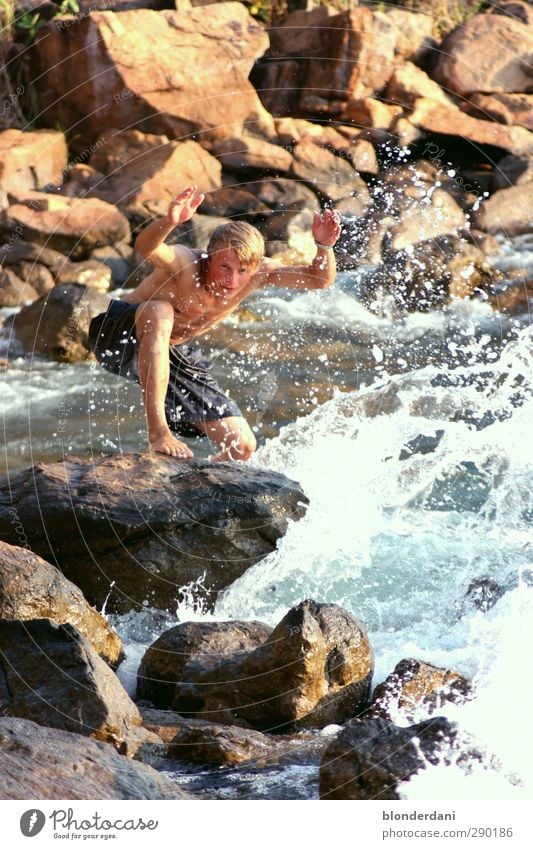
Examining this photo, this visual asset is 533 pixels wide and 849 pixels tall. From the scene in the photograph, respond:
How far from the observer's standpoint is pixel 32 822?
10.0 ft

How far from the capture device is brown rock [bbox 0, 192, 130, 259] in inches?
436

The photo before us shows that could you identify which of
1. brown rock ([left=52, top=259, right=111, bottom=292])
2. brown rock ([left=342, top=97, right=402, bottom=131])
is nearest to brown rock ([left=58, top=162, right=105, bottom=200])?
brown rock ([left=52, top=259, right=111, bottom=292])

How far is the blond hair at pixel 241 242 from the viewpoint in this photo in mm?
5648

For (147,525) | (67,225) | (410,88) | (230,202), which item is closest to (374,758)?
(147,525)

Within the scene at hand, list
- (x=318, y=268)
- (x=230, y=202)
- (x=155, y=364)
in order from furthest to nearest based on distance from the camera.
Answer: (x=230, y=202), (x=318, y=268), (x=155, y=364)

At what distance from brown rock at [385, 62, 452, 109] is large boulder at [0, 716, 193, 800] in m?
10.8

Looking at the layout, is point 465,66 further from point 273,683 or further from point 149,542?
point 273,683

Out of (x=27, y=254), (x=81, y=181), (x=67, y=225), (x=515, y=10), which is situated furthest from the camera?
(x=515, y=10)

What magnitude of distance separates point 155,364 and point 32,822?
2.88 metres

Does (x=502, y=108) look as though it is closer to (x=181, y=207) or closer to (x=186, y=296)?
(x=186, y=296)

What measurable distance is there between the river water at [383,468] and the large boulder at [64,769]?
0.40 m

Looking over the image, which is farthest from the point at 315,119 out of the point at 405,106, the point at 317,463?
the point at 317,463

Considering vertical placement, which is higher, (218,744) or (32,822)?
(32,822)

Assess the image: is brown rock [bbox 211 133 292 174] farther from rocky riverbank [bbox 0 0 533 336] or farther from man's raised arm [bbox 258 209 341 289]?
man's raised arm [bbox 258 209 341 289]
